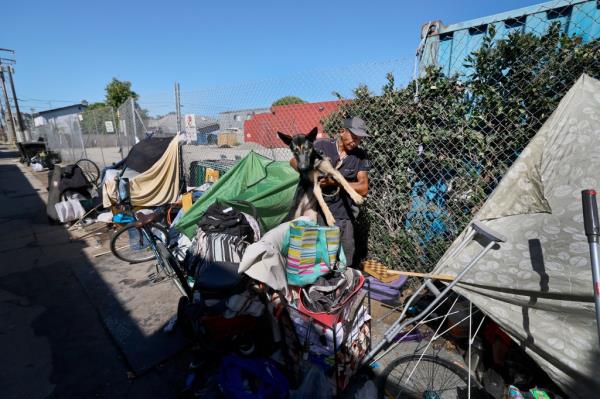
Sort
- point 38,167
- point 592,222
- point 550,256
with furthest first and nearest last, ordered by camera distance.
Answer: point 38,167 → point 550,256 → point 592,222

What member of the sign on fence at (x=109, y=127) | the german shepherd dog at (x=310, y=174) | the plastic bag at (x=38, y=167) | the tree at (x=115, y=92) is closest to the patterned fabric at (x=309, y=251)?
the german shepherd dog at (x=310, y=174)

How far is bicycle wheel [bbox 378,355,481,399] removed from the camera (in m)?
2.13

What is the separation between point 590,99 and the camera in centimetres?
172

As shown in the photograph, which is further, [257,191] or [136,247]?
[136,247]

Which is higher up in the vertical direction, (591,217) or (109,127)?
(109,127)

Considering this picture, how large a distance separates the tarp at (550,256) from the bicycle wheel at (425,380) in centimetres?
80

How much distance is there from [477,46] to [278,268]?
3077 millimetres

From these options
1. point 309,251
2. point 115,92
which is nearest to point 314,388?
point 309,251

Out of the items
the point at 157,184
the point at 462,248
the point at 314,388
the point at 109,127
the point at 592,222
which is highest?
the point at 109,127

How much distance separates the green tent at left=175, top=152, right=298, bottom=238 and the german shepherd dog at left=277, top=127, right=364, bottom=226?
880 millimetres

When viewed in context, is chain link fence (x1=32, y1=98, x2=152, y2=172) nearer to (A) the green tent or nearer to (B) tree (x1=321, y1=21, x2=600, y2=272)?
(A) the green tent

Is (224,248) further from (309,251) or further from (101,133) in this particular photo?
(101,133)

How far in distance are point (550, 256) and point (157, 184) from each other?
255 inches

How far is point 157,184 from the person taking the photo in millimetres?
6035
